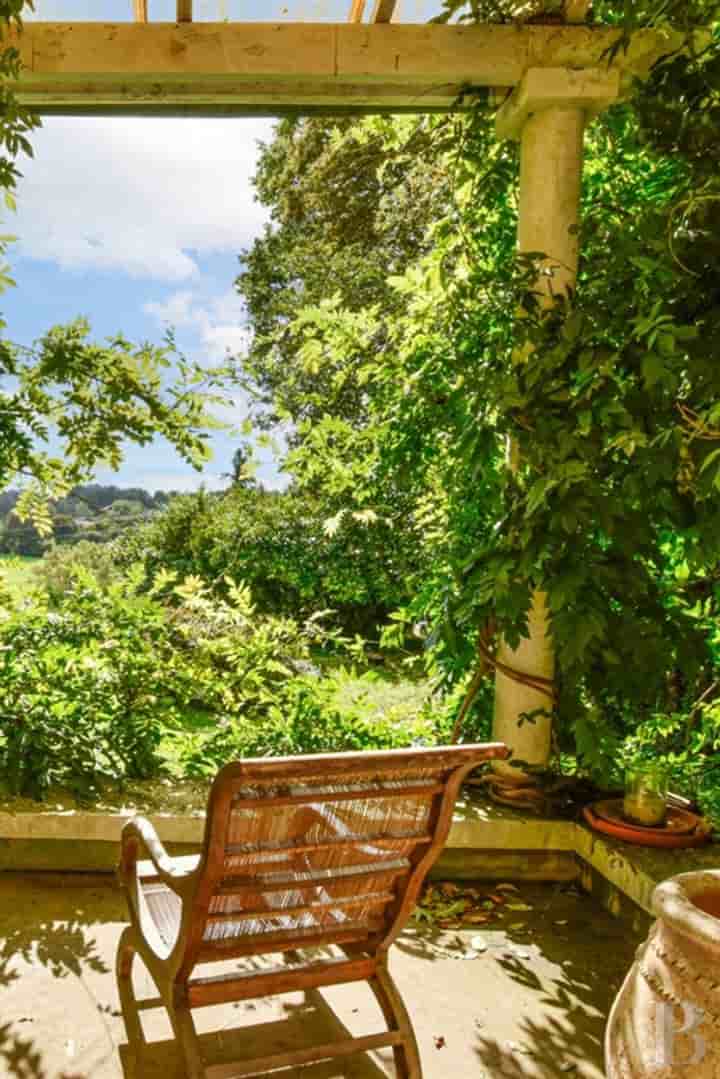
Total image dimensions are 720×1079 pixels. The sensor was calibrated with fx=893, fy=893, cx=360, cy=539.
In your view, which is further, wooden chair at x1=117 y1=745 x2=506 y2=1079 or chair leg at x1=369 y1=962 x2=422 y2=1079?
chair leg at x1=369 y1=962 x2=422 y2=1079

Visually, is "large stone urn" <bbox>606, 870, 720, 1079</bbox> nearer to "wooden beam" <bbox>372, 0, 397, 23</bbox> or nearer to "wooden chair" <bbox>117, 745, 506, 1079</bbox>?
"wooden chair" <bbox>117, 745, 506, 1079</bbox>

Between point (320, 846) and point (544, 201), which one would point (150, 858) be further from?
point (544, 201)

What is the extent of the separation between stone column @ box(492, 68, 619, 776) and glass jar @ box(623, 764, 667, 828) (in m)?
0.40

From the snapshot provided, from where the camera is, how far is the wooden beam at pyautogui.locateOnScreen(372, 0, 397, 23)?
3148 mm

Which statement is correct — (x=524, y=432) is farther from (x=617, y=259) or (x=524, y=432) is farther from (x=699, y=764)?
(x=699, y=764)

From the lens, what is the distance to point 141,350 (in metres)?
3.81

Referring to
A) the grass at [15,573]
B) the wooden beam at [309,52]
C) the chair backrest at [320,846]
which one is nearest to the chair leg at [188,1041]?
the chair backrest at [320,846]

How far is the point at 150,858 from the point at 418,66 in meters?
2.78

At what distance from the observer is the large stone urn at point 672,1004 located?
1259 millimetres

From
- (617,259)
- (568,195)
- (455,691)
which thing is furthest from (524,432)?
(455,691)

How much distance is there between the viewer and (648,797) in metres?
3.09

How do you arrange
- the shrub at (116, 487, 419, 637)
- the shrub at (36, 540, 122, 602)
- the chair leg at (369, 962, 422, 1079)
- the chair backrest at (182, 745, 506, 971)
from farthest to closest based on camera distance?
the shrub at (116, 487, 419, 637)
the shrub at (36, 540, 122, 602)
the chair leg at (369, 962, 422, 1079)
the chair backrest at (182, 745, 506, 971)

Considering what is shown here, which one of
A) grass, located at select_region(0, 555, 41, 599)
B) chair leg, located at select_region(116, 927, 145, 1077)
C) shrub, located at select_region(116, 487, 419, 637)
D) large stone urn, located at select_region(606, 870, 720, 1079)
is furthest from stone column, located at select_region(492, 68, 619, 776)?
shrub, located at select_region(116, 487, 419, 637)

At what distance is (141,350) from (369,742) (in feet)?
6.29
